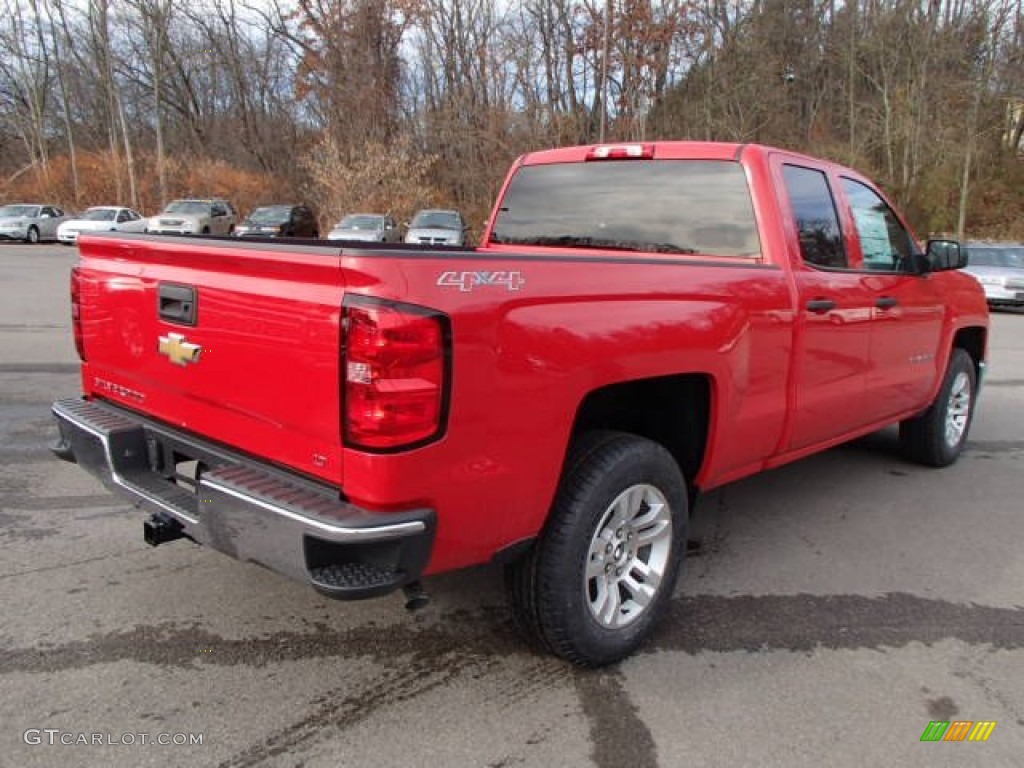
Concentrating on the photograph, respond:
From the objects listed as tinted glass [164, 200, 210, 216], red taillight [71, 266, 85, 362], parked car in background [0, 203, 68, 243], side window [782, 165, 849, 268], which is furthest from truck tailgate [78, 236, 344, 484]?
parked car in background [0, 203, 68, 243]

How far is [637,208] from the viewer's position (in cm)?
412

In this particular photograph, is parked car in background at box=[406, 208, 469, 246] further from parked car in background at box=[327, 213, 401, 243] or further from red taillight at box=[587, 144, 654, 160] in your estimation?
red taillight at box=[587, 144, 654, 160]

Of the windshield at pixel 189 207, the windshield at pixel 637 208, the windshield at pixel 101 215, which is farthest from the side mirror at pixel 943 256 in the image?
the windshield at pixel 101 215

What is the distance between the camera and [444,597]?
3.49m

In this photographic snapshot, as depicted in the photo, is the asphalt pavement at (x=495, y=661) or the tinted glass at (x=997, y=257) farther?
the tinted glass at (x=997, y=257)

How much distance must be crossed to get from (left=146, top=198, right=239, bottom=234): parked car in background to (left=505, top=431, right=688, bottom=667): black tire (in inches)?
1087

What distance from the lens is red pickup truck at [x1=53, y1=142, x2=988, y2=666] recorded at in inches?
88.8

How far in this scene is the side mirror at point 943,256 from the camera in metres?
4.73

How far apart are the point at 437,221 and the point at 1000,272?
53.9 ft

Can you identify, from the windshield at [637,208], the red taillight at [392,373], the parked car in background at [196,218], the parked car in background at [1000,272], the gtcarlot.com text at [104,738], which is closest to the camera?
the red taillight at [392,373]

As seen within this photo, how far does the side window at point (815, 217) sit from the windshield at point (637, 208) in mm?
290

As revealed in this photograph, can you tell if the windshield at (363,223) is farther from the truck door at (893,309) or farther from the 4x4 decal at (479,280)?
the 4x4 decal at (479,280)

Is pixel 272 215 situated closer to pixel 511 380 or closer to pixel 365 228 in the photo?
pixel 365 228

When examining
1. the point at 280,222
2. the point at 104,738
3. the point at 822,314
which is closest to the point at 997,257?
the point at 822,314
